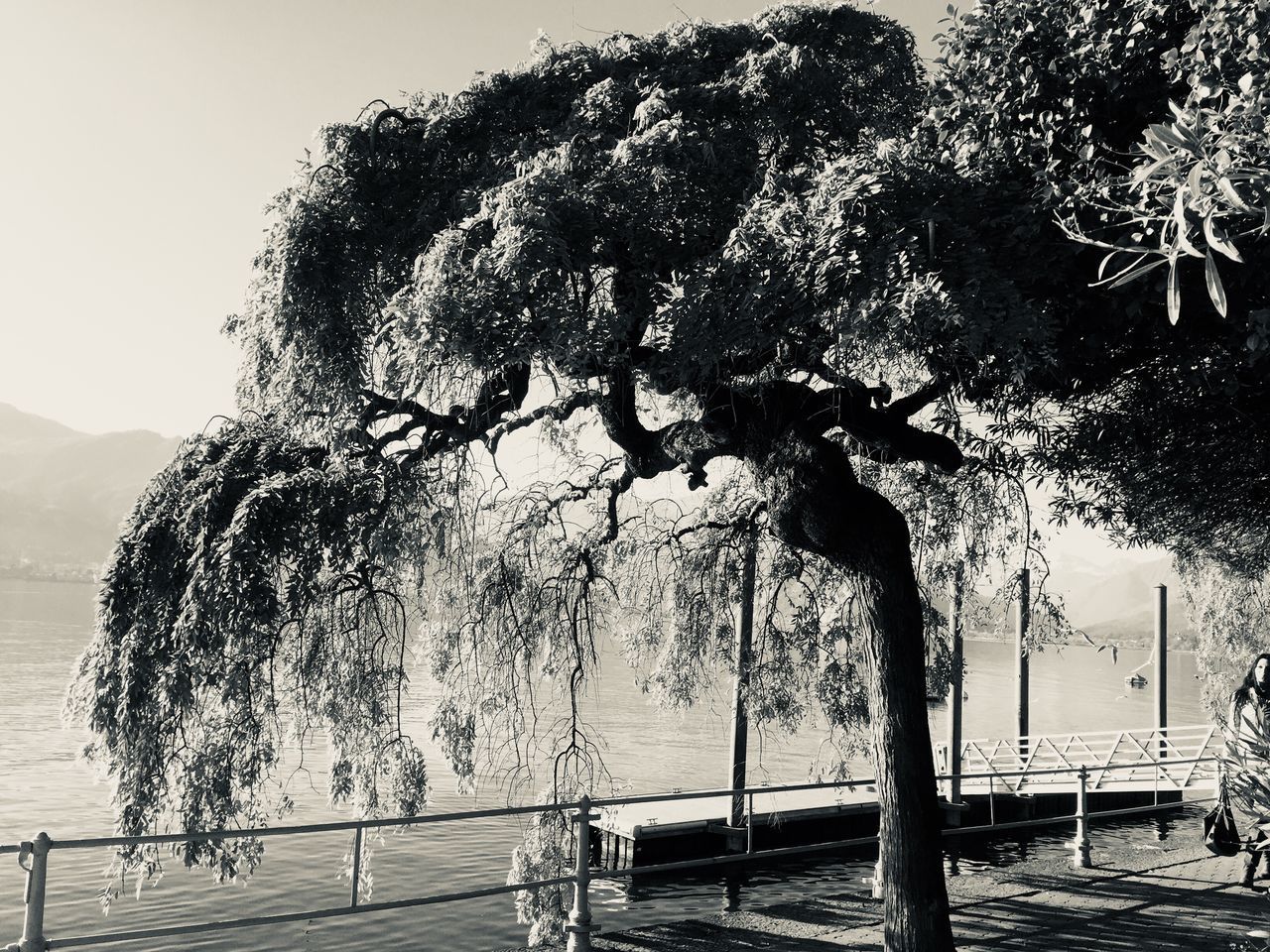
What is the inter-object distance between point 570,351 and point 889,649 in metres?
3.11

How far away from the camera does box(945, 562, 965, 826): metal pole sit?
12302mm

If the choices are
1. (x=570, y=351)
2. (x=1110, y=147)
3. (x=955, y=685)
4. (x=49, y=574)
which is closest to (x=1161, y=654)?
(x=955, y=685)

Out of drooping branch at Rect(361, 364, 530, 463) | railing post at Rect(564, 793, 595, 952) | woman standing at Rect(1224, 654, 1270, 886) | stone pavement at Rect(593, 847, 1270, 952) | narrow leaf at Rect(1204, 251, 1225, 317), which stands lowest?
stone pavement at Rect(593, 847, 1270, 952)

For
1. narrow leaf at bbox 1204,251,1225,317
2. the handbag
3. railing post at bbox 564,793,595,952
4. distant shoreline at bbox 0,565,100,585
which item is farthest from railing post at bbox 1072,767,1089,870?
distant shoreline at bbox 0,565,100,585

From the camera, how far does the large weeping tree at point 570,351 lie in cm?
632

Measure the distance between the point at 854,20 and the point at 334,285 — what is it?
4687mm

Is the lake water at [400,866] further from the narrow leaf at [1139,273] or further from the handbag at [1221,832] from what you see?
the narrow leaf at [1139,273]

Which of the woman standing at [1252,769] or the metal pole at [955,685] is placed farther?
the metal pole at [955,685]

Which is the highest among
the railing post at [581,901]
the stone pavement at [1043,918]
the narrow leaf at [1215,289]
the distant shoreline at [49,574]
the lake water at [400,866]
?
the distant shoreline at [49,574]

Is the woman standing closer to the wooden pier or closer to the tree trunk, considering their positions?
the tree trunk

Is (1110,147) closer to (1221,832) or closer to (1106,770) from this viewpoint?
(1221,832)

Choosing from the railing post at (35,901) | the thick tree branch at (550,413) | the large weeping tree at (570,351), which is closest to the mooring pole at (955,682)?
the large weeping tree at (570,351)

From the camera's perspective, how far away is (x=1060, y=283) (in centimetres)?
661

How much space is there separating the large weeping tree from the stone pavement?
0.82 meters
